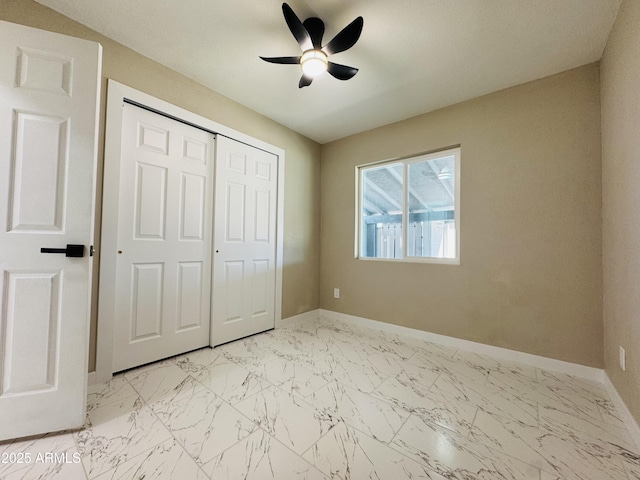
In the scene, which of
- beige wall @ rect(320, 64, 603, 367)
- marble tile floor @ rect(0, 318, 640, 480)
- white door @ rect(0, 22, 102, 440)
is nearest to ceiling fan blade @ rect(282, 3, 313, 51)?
white door @ rect(0, 22, 102, 440)

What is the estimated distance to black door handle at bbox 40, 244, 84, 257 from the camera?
1.30 m

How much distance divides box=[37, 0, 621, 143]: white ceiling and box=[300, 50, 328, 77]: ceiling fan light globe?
8.2 inches

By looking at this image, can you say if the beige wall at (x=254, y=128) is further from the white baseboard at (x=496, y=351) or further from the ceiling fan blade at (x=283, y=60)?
the ceiling fan blade at (x=283, y=60)

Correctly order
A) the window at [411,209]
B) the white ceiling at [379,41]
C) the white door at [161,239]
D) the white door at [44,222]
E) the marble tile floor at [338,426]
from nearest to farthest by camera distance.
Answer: the marble tile floor at [338,426] → the white door at [44,222] → the white ceiling at [379,41] → the white door at [161,239] → the window at [411,209]

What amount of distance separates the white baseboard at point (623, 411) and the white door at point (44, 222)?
2.96m

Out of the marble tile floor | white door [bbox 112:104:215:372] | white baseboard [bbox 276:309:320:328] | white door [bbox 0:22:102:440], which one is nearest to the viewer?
the marble tile floor

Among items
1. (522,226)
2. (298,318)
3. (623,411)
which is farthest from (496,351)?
(298,318)

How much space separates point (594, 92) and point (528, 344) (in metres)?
2.14

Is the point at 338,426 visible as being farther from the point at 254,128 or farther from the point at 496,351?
the point at 254,128

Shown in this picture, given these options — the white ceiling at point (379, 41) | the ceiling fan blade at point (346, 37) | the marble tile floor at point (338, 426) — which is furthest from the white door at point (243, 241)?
the ceiling fan blade at point (346, 37)

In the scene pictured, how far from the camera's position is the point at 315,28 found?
1.67 m

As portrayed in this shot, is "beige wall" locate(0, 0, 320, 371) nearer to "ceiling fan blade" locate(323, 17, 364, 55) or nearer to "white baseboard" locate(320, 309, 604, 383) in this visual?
"white baseboard" locate(320, 309, 604, 383)

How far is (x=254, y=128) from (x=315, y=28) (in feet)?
4.60

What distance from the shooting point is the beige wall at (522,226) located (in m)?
2.00
